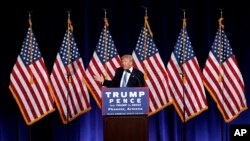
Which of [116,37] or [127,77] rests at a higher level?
[116,37]

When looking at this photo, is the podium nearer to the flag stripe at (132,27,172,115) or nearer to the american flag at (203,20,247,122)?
the flag stripe at (132,27,172,115)

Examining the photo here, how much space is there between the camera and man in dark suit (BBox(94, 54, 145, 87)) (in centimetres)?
651

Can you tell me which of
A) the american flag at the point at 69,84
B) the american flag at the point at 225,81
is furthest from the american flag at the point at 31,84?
the american flag at the point at 225,81

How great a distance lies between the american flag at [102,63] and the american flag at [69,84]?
5.4 inches

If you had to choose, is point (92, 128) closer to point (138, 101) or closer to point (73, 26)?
point (73, 26)

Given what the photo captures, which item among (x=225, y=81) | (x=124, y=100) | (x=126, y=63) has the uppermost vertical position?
(x=126, y=63)

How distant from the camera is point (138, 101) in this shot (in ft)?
18.8

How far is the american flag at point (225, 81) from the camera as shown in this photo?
7.88 meters

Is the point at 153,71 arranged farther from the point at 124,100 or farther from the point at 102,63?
the point at 124,100

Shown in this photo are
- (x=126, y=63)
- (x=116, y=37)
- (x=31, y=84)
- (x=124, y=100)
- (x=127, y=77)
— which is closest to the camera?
(x=124, y=100)

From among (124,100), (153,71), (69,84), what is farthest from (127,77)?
(69,84)

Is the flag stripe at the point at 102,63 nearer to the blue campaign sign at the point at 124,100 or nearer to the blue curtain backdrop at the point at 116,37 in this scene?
the blue curtain backdrop at the point at 116,37

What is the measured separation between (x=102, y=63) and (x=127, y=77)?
1261 millimetres

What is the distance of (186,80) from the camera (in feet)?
26.0
